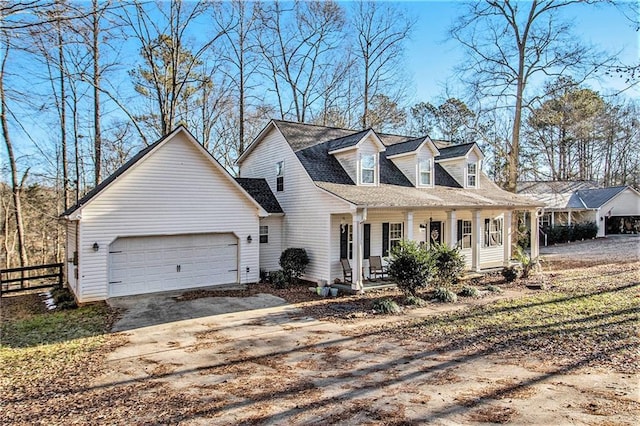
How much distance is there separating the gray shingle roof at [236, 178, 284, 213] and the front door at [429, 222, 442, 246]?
678cm

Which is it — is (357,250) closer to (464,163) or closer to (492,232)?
(464,163)

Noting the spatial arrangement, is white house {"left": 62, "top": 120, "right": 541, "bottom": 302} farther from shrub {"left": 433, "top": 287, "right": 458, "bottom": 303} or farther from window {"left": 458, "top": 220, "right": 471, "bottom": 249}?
shrub {"left": 433, "top": 287, "right": 458, "bottom": 303}

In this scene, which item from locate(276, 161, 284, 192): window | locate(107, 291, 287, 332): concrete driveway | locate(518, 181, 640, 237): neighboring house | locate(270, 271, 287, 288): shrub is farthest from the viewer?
locate(518, 181, 640, 237): neighboring house

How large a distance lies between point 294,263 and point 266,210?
262 centimetres

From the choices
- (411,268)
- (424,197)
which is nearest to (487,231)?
(424,197)

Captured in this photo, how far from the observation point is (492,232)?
2031 cm

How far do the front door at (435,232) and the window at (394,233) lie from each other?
1723 millimetres

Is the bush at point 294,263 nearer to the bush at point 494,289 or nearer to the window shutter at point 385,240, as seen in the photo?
the window shutter at point 385,240

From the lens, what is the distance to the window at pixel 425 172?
17688mm

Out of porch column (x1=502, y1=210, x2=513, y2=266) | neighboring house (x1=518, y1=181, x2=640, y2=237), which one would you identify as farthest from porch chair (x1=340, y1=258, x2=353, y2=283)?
neighboring house (x1=518, y1=181, x2=640, y2=237)

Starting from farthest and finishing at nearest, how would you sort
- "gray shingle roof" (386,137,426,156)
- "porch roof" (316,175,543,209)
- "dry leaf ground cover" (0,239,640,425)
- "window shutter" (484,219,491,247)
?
"window shutter" (484,219,491,247), "gray shingle roof" (386,137,426,156), "porch roof" (316,175,543,209), "dry leaf ground cover" (0,239,640,425)

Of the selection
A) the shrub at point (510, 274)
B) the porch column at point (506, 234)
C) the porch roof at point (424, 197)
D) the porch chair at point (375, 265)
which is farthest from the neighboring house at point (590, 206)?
the porch chair at point (375, 265)

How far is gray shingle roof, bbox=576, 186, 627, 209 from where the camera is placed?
113 feet

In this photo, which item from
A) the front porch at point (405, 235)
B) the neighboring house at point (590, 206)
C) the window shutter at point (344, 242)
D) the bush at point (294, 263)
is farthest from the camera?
the neighboring house at point (590, 206)
